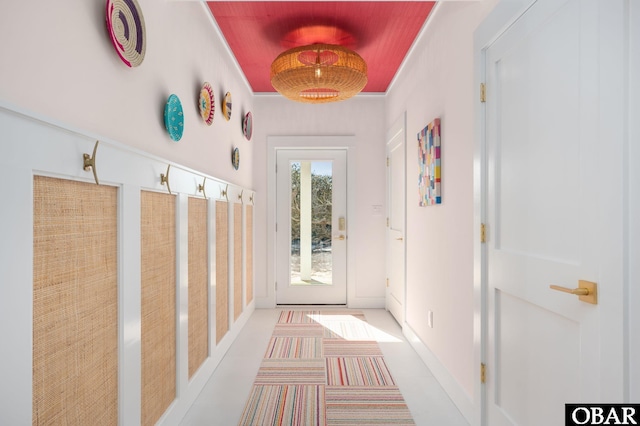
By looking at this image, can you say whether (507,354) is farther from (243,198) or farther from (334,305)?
(334,305)

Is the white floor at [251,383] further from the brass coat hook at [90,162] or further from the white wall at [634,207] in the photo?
the brass coat hook at [90,162]

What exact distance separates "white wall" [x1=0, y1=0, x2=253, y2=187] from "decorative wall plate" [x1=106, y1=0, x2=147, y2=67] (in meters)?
0.03

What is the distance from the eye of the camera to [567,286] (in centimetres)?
125

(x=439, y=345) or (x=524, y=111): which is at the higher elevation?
(x=524, y=111)

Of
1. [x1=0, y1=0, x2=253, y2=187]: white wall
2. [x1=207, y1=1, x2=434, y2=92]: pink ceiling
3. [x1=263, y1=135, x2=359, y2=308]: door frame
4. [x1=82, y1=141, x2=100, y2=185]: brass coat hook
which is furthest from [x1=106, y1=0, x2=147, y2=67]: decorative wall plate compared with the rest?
[x1=263, y1=135, x2=359, y2=308]: door frame

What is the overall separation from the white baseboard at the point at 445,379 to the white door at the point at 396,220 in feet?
1.81

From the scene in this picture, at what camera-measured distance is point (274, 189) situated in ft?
14.5

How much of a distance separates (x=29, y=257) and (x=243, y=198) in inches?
108

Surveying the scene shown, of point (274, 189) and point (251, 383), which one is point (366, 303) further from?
point (251, 383)

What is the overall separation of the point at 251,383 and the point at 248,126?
97.1 inches

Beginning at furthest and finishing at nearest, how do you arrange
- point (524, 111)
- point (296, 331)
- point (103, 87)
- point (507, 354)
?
Answer: point (296, 331) < point (507, 354) < point (524, 111) < point (103, 87)

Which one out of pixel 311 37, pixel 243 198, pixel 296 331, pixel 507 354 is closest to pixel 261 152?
pixel 243 198

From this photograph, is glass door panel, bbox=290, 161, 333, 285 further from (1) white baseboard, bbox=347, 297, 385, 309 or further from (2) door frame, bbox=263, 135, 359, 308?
(1) white baseboard, bbox=347, 297, 385, 309

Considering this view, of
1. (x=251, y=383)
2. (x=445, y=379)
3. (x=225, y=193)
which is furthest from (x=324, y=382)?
(x=225, y=193)
